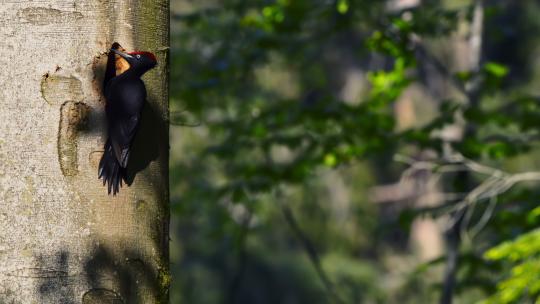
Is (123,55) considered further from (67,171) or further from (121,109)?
(67,171)

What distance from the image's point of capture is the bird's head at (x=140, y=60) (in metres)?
1.80

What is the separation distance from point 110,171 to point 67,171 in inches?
3.4

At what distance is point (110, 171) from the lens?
1747 millimetres

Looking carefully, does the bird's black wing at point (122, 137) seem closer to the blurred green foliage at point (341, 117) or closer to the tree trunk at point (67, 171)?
the tree trunk at point (67, 171)

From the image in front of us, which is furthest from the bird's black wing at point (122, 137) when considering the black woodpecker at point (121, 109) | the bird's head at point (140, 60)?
the bird's head at point (140, 60)

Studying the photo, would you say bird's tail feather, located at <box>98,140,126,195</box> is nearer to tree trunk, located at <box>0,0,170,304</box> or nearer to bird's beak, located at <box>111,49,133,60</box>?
tree trunk, located at <box>0,0,170,304</box>

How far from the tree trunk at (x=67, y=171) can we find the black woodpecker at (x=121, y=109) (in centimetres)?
2

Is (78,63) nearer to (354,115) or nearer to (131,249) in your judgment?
(131,249)

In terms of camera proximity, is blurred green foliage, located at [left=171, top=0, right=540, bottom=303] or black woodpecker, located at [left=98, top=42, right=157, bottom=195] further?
blurred green foliage, located at [left=171, top=0, right=540, bottom=303]

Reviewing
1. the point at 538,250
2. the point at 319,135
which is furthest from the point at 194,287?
the point at 538,250

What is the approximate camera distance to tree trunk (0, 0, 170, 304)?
5.62 feet

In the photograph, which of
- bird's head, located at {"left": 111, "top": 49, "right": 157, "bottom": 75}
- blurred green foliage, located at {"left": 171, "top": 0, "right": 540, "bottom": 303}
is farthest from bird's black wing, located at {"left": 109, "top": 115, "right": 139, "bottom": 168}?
blurred green foliage, located at {"left": 171, "top": 0, "right": 540, "bottom": 303}

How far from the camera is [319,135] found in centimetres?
593

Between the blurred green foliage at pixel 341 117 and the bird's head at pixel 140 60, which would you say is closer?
the bird's head at pixel 140 60
